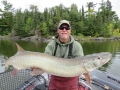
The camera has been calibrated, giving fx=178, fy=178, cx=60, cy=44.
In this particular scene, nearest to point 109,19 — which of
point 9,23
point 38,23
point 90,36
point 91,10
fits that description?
point 91,10

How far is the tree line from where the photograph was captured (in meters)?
49.6

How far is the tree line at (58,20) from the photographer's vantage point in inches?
1951

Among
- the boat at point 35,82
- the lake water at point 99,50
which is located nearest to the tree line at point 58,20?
the lake water at point 99,50

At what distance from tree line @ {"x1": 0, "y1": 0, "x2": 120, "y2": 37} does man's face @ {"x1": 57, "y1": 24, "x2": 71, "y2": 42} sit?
45263 mm

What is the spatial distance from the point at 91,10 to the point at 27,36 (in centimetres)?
2130

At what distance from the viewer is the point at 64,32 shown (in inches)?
117

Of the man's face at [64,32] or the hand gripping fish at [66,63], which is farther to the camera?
the man's face at [64,32]

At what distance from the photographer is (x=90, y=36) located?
48469 mm

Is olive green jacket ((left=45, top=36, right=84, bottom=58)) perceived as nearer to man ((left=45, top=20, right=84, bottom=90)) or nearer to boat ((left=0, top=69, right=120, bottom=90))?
man ((left=45, top=20, right=84, bottom=90))

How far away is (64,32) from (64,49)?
0.29 m

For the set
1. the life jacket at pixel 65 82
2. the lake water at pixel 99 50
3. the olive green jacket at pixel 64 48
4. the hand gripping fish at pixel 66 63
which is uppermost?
the olive green jacket at pixel 64 48

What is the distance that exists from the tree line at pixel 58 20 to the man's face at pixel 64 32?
1782 inches

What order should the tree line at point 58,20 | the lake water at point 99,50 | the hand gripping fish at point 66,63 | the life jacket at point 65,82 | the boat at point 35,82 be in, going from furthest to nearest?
the tree line at point 58,20 < the lake water at point 99,50 < the boat at point 35,82 < the life jacket at point 65,82 < the hand gripping fish at point 66,63

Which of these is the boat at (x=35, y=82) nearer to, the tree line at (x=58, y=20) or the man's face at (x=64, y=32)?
the man's face at (x=64, y=32)
